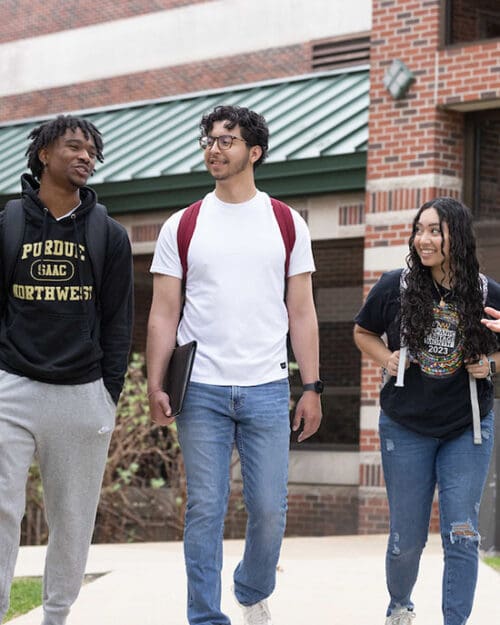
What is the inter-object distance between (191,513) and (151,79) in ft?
52.8

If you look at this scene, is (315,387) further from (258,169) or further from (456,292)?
(258,169)

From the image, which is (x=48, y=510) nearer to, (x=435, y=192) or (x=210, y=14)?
(x=435, y=192)

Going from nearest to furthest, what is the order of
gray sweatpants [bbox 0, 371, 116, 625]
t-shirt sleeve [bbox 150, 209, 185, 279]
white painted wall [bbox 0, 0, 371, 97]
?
1. gray sweatpants [bbox 0, 371, 116, 625]
2. t-shirt sleeve [bbox 150, 209, 185, 279]
3. white painted wall [bbox 0, 0, 371, 97]

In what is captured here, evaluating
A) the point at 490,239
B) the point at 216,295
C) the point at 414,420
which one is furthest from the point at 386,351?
the point at 490,239

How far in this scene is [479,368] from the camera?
17.8 feet

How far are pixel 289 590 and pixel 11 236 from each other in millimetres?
3591

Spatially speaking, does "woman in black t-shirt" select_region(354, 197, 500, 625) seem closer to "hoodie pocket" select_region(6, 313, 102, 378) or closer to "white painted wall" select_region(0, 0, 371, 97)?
"hoodie pocket" select_region(6, 313, 102, 378)

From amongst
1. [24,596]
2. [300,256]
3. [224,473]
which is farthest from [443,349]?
[24,596]

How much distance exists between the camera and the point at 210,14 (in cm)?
2020

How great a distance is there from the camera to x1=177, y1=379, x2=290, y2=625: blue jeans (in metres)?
5.37

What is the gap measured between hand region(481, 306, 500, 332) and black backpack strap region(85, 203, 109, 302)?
1536 mm

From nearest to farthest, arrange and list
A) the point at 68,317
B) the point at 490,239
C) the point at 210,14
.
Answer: the point at 68,317 < the point at 490,239 < the point at 210,14

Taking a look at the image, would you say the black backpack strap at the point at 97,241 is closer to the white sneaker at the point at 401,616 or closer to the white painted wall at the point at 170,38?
the white sneaker at the point at 401,616

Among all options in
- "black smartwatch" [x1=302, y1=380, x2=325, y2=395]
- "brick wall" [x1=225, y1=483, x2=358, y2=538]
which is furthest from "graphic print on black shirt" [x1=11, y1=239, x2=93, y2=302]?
"brick wall" [x1=225, y1=483, x2=358, y2=538]
